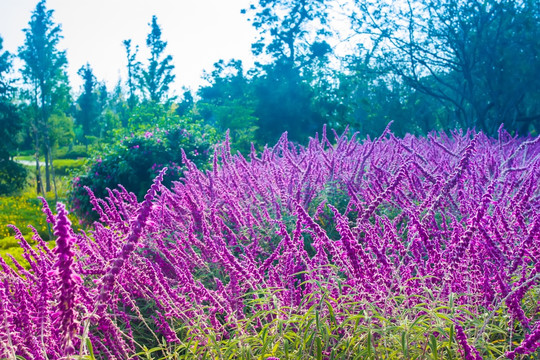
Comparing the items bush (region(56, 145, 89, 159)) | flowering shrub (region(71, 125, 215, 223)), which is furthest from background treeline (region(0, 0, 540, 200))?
bush (region(56, 145, 89, 159))

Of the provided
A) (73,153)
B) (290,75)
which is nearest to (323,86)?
(290,75)

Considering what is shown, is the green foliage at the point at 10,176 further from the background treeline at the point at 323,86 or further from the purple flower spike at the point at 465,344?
the purple flower spike at the point at 465,344

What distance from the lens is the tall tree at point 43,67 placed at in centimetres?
2475

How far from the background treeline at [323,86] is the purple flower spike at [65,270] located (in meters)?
3.43

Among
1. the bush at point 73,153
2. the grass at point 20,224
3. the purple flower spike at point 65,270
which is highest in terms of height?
the purple flower spike at point 65,270

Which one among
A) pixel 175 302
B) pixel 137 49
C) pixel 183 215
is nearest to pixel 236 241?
pixel 183 215

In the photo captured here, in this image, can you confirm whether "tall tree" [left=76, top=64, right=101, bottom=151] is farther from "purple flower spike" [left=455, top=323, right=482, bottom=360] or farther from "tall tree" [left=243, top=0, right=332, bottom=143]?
"purple flower spike" [left=455, top=323, right=482, bottom=360]

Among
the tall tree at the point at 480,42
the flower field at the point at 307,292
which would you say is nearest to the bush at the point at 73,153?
the tall tree at the point at 480,42

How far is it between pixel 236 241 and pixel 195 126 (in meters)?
9.03

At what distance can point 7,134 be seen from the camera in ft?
74.9

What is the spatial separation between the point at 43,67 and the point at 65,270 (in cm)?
2799

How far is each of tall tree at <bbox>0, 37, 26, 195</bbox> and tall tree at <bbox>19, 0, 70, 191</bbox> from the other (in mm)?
1030

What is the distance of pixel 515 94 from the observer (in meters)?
14.5

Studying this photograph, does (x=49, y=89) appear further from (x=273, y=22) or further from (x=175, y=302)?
(x=175, y=302)
